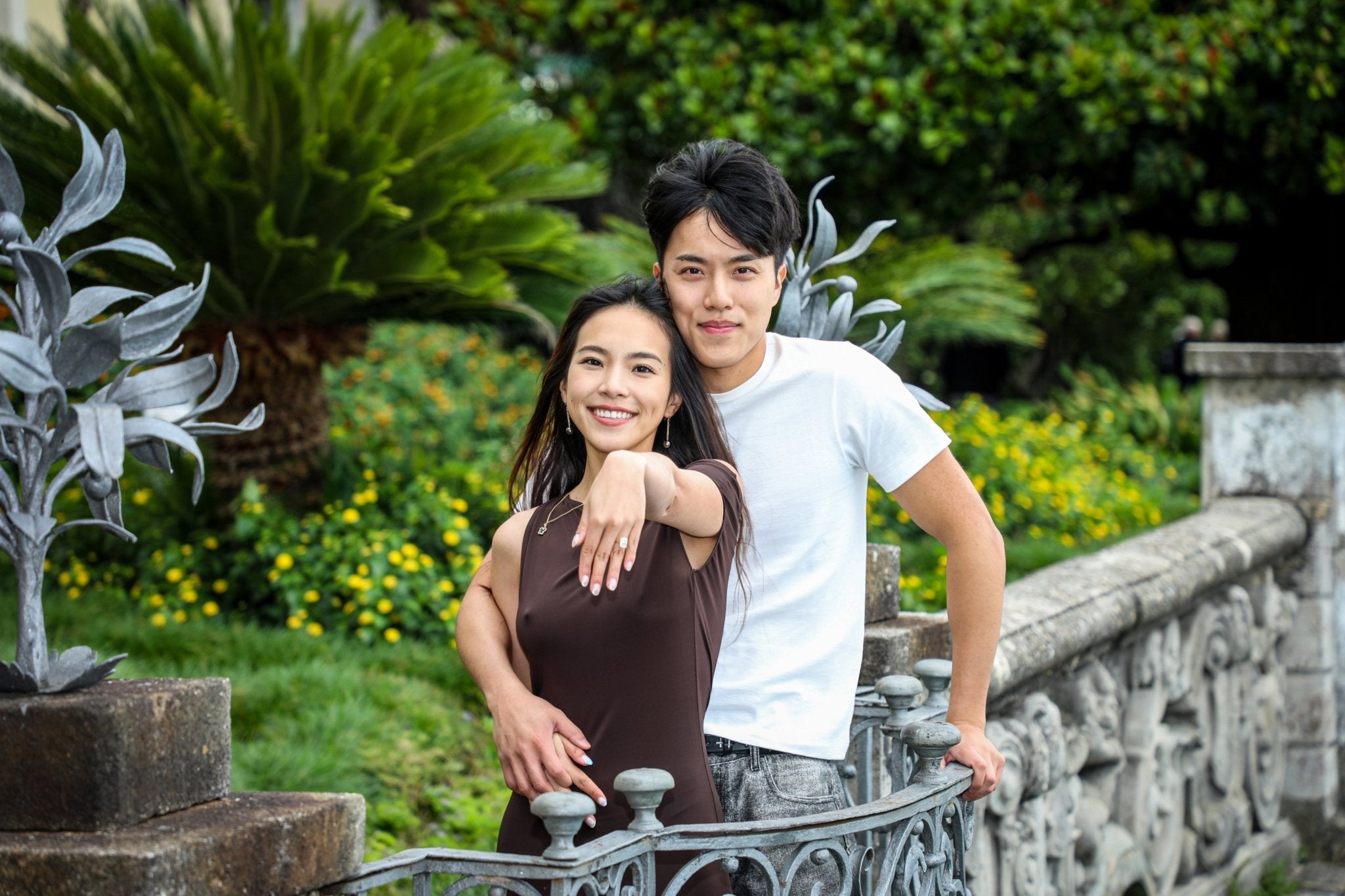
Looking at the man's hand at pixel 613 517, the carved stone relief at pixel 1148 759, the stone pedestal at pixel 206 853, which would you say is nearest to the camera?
the stone pedestal at pixel 206 853

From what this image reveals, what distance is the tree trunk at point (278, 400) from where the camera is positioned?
5332 mm

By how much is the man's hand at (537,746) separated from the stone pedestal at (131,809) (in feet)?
1.03

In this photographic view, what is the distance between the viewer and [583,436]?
2.10m

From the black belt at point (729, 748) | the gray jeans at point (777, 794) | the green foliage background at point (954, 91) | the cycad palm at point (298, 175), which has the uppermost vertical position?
the green foliage background at point (954, 91)

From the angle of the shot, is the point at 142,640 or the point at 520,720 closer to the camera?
the point at 520,720

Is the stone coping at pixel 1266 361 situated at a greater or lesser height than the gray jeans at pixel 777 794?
greater

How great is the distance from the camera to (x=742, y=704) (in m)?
2.09

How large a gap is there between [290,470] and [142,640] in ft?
4.10

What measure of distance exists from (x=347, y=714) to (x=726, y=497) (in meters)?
2.31

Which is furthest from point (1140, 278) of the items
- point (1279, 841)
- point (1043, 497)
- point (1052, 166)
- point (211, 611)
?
point (211, 611)

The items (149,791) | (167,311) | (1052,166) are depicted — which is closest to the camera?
(149,791)

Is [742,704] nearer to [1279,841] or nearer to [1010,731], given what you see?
[1010,731]

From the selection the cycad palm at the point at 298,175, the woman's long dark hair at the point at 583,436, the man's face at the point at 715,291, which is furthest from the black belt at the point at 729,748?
the cycad palm at the point at 298,175

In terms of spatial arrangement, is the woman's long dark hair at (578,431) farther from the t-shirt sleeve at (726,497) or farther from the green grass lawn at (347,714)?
the green grass lawn at (347,714)
